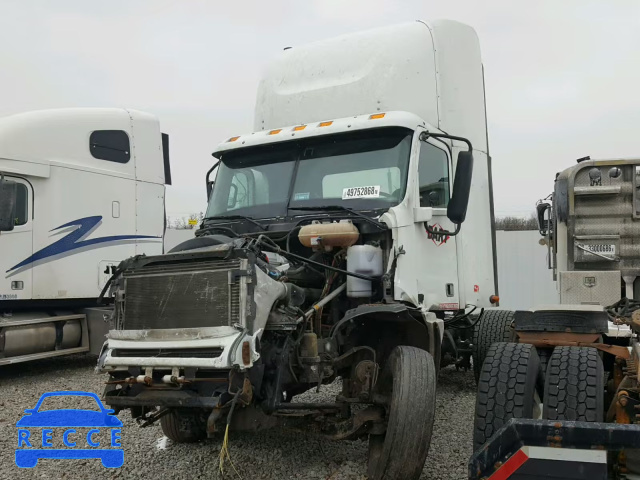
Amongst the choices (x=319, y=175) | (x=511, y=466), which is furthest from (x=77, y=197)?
(x=511, y=466)

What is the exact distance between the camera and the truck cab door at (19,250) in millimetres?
8625

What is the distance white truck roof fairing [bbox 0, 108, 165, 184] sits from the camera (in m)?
8.73

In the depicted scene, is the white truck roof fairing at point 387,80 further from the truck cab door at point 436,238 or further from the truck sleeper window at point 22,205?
the truck sleeper window at point 22,205

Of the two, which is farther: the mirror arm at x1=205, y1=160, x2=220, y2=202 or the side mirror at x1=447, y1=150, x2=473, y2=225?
→ the mirror arm at x1=205, y1=160, x2=220, y2=202

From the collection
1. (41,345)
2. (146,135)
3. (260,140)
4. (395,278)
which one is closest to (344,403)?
(395,278)

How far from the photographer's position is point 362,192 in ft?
17.4

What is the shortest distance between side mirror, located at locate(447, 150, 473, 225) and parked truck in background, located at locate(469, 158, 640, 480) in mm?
1025

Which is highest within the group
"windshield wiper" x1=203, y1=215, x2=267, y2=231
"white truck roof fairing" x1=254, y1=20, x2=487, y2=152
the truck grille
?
"white truck roof fairing" x1=254, y1=20, x2=487, y2=152

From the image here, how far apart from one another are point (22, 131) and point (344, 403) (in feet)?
22.2

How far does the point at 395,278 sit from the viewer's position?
4977 millimetres

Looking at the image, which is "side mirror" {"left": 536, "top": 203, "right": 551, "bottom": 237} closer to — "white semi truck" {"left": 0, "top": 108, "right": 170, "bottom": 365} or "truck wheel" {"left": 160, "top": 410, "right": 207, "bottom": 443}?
"truck wheel" {"left": 160, "top": 410, "right": 207, "bottom": 443}

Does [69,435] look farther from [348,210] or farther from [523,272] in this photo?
[523,272]

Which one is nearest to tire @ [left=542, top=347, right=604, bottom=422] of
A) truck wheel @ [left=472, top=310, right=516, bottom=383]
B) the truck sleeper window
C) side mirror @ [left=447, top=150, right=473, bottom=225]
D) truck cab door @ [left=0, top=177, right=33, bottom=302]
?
side mirror @ [left=447, top=150, right=473, bottom=225]

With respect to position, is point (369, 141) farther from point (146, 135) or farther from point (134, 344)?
point (146, 135)
